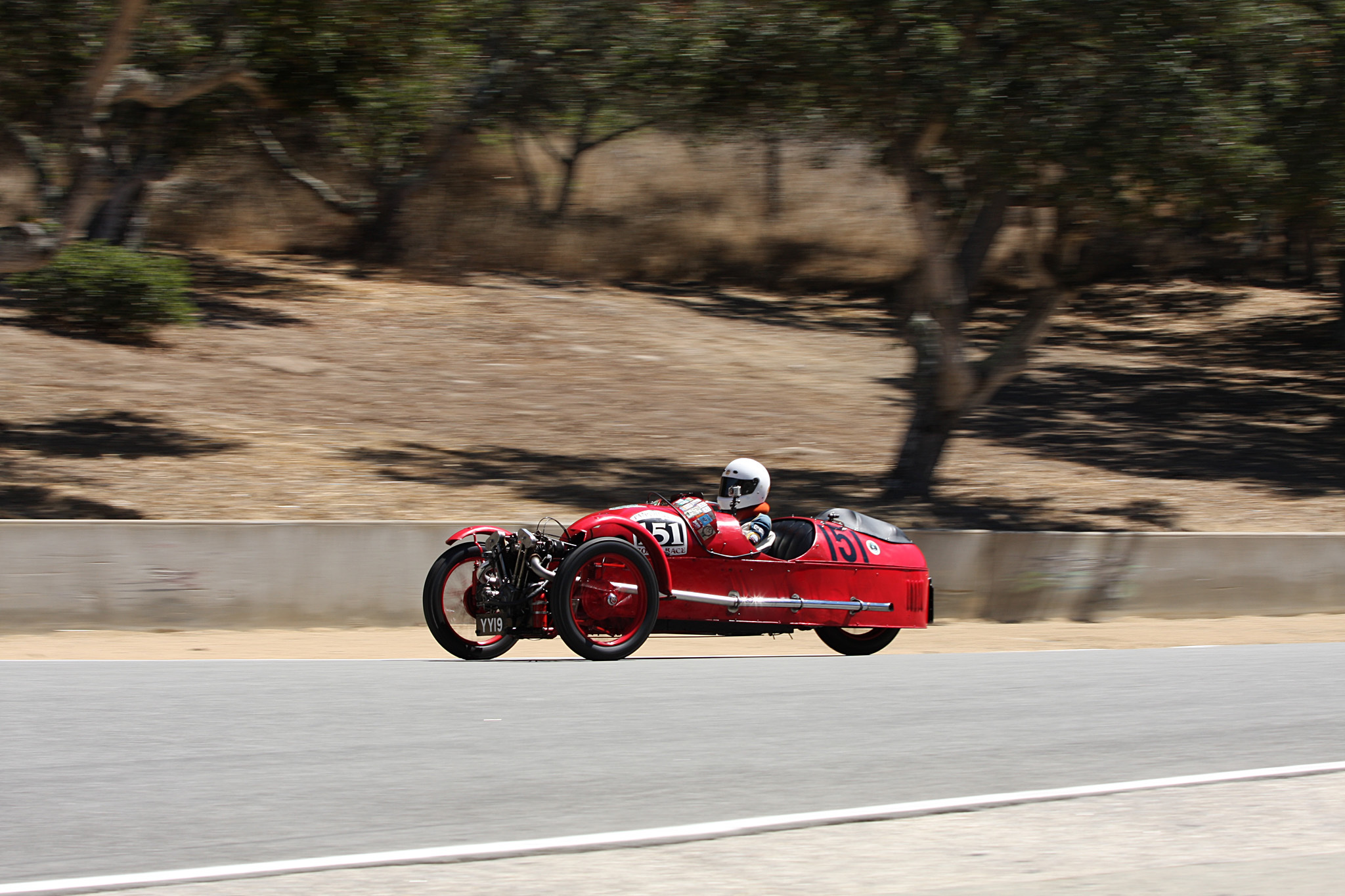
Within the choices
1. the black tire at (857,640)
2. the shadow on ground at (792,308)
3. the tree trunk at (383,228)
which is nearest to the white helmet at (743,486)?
the black tire at (857,640)

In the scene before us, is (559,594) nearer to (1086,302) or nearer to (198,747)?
(198,747)

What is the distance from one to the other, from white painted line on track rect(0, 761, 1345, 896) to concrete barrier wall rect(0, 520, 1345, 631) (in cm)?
733

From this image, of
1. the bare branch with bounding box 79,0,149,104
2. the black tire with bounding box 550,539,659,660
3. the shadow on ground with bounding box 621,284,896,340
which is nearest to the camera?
the black tire with bounding box 550,539,659,660

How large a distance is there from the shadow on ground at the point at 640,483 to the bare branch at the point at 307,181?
15363mm

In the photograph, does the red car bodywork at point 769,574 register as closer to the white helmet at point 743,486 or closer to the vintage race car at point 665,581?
the vintage race car at point 665,581

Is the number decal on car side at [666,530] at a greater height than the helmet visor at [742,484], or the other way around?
the helmet visor at [742,484]

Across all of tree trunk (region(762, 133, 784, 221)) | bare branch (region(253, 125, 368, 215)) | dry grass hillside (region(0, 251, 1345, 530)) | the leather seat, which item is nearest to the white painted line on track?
the leather seat

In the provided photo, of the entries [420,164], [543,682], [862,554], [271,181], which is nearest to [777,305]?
[420,164]

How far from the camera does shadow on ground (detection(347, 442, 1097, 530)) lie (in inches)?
627

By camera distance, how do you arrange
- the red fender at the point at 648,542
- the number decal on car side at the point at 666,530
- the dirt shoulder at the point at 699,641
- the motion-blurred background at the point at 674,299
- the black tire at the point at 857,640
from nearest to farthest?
the red fender at the point at 648,542 < the number decal on car side at the point at 666,530 < the dirt shoulder at the point at 699,641 < the black tire at the point at 857,640 < the motion-blurred background at the point at 674,299

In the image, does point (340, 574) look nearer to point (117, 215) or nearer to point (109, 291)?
point (109, 291)

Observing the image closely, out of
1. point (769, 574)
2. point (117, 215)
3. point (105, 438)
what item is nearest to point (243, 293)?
point (117, 215)

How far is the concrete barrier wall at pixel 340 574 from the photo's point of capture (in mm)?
11391

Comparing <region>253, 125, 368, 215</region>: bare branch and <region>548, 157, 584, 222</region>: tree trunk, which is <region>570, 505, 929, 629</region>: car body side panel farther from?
<region>548, 157, 584, 222</region>: tree trunk
